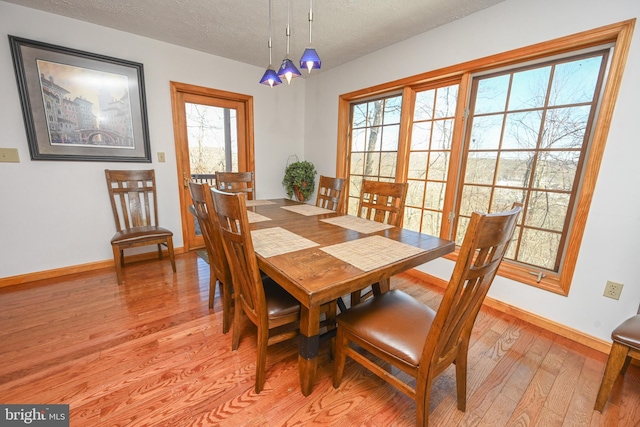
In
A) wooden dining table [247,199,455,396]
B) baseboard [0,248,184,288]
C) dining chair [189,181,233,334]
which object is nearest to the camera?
wooden dining table [247,199,455,396]

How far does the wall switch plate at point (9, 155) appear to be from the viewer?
84.8 inches

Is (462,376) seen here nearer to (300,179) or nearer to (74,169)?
(300,179)

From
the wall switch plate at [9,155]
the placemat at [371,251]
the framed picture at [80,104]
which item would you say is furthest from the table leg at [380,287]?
the wall switch plate at [9,155]

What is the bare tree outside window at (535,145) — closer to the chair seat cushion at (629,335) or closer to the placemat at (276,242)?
the chair seat cushion at (629,335)

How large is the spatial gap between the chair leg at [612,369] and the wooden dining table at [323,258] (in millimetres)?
815

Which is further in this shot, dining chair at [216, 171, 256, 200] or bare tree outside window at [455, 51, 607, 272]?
dining chair at [216, 171, 256, 200]

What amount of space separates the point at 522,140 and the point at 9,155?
4269mm

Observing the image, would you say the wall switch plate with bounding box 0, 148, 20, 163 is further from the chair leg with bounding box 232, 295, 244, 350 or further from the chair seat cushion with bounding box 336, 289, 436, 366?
the chair seat cushion with bounding box 336, 289, 436, 366

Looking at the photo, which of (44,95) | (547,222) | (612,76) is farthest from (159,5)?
(547,222)

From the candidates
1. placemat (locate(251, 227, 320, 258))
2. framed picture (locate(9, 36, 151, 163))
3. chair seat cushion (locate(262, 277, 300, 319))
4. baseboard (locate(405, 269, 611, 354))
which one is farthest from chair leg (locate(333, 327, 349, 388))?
framed picture (locate(9, 36, 151, 163))

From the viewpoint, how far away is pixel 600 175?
1603 mm

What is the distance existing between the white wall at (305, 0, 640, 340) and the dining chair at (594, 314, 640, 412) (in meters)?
0.52

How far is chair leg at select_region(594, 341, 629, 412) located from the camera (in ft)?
3.80

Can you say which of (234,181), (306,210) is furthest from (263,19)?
(306,210)
